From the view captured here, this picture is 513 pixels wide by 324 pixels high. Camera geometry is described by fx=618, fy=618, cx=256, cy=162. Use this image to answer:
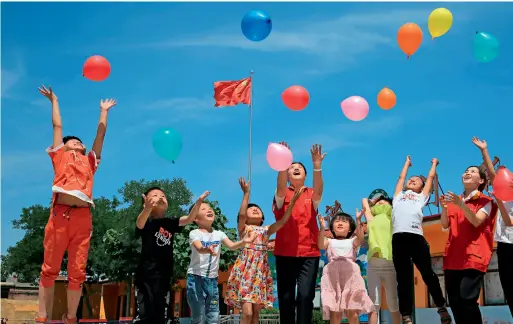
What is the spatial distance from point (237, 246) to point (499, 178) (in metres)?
3.08

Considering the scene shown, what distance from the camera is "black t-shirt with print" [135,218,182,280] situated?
7.03 m

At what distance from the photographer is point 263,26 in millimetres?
10258

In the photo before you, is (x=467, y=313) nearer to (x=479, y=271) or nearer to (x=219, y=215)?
(x=479, y=271)

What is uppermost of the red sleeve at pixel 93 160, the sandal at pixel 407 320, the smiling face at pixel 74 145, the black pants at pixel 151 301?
the smiling face at pixel 74 145

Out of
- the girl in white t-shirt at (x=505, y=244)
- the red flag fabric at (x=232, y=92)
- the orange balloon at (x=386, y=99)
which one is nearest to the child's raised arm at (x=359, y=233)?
the girl in white t-shirt at (x=505, y=244)

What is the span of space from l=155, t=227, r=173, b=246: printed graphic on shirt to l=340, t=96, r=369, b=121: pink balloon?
11.4 feet

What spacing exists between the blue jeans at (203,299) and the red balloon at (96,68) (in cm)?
295

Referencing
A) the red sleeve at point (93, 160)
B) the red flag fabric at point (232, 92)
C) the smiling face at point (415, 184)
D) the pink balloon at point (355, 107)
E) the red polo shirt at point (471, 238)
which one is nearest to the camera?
the red polo shirt at point (471, 238)

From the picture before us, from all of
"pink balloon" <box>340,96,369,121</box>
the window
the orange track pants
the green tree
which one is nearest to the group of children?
the orange track pants

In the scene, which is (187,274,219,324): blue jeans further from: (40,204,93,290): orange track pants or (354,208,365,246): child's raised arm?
(354,208,365,246): child's raised arm

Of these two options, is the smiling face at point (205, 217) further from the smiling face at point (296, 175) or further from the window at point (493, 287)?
the window at point (493, 287)

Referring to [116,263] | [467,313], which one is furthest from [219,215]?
[467,313]

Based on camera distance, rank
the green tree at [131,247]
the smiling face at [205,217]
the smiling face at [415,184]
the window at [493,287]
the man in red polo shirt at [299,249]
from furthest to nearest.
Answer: the green tree at [131,247]
the window at [493,287]
the smiling face at [205,217]
the smiling face at [415,184]
the man in red polo shirt at [299,249]

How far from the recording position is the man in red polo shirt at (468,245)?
6664 millimetres
